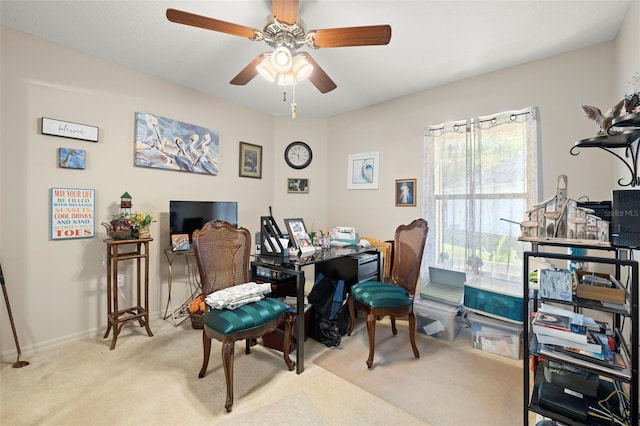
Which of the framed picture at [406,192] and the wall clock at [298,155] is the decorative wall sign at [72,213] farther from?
the framed picture at [406,192]

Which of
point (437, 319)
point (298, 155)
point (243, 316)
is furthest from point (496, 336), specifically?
point (298, 155)

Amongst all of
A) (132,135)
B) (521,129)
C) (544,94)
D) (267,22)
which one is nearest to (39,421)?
(132,135)

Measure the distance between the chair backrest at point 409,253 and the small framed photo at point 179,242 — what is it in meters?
2.17

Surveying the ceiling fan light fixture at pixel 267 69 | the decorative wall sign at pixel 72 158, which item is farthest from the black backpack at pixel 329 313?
the decorative wall sign at pixel 72 158

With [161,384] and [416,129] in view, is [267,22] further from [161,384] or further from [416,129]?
[161,384]

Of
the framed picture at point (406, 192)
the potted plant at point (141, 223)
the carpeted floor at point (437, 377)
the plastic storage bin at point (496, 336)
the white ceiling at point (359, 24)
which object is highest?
the white ceiling at point (359, 24)

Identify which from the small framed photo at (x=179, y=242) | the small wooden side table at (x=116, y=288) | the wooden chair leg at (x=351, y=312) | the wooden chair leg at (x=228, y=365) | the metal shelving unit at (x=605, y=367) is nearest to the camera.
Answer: the metal shelving unit at (x=605, y=367)

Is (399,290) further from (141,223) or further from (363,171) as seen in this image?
(141,223)

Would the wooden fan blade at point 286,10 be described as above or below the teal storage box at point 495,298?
above

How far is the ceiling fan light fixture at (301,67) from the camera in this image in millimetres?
2020

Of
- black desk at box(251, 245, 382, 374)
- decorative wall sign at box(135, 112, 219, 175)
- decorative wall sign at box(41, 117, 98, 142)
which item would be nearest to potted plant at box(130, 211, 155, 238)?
decorative wall sign at box(135, 112, 219, 175)

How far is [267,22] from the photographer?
1758 millimetres

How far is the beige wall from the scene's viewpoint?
224 centimetres

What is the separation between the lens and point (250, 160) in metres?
3.93
